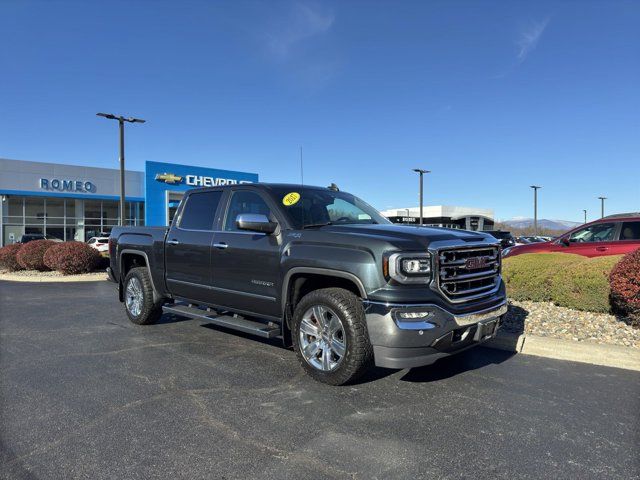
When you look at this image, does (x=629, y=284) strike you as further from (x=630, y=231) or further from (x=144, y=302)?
(x=144, y=302)

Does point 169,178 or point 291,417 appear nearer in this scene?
point 291,417

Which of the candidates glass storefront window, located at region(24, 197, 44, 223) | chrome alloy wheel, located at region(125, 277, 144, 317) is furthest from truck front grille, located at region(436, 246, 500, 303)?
glass storefront window, located at region(24, 197, 44, 223)

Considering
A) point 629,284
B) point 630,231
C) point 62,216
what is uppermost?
point 62,216

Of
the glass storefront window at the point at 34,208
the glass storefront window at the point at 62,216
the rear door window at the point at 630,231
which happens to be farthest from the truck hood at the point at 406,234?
the glass storefront window at the point at 34,208

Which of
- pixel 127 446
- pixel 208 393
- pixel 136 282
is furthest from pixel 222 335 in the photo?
pixel 127 446

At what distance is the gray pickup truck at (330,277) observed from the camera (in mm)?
3863

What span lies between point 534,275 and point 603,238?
8.92ft

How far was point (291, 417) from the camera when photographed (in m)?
3.62

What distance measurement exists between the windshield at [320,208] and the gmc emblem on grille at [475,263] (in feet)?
4.53

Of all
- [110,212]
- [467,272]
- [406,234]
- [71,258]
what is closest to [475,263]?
[467,272]

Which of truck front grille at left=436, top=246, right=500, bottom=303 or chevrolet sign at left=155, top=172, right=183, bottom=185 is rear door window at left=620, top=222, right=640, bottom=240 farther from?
chevrolet sign at left=155, top=172, right=183, bottom=185

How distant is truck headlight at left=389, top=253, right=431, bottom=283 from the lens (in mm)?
3859

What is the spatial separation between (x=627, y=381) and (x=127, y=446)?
464 cm

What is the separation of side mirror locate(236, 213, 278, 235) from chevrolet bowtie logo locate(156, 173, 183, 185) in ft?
104
